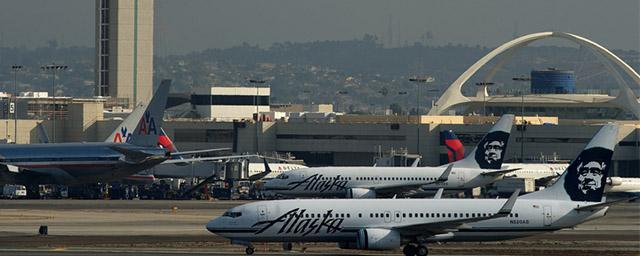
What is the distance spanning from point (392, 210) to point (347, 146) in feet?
410

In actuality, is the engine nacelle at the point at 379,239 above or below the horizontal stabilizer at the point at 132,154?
below

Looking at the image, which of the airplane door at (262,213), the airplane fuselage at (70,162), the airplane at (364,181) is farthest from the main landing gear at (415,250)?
the airplane fuselage at (70,162)

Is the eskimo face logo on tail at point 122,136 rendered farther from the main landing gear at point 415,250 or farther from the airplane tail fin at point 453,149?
the main landing gear at point 415,250

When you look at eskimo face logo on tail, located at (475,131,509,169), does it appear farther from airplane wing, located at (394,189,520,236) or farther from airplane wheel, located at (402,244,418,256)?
airplane wheel, located at (402,244,418,256)

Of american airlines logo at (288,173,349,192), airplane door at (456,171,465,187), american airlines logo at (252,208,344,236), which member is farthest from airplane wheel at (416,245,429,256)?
airplane door at (456,171,465,187)

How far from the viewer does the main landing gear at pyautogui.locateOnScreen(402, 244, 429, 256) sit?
71.4 meters

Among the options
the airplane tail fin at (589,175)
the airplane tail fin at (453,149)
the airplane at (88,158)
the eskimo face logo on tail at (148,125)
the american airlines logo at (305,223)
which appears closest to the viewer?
the american airlines logo at (305,223)

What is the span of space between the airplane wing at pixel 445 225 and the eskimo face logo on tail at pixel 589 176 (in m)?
4.87

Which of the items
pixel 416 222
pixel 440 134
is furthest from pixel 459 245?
pixel 440 134

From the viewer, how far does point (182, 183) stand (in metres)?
162

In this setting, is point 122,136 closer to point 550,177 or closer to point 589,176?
point 550,177

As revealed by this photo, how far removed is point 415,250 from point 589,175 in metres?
10.5

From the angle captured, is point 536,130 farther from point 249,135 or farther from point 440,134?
point 249,135

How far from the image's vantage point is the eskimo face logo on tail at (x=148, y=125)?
130 meters
